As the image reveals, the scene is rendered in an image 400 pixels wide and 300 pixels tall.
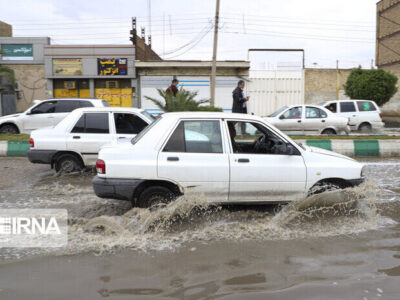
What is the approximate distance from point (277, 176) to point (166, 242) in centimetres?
174

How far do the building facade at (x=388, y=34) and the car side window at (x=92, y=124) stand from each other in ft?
123

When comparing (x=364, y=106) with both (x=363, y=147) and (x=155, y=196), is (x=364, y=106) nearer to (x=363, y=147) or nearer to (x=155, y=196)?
(x=363, y=147)

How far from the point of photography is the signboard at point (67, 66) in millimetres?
25641

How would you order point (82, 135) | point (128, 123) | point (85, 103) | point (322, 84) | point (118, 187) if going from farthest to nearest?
point (322, 84)
point (85, 103)
point (128, 123)
point (82, 135)
point (118, 187)

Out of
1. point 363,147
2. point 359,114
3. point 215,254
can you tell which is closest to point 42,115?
point 363,147

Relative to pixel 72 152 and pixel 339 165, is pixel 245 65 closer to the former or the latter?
pixel 72 152

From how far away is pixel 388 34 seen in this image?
4138 centimetres

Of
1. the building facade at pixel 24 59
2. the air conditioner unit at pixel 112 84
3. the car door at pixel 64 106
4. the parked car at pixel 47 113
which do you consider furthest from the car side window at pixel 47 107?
the building facade at pixel 24 59

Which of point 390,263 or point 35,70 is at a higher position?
point 35,70

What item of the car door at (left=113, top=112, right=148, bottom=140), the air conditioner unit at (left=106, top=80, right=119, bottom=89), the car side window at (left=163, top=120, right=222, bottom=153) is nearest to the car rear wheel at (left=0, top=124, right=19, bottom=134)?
the car door at (left=113, top=112, right=148, bottom=140)

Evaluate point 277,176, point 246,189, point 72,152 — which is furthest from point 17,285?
point 72,152

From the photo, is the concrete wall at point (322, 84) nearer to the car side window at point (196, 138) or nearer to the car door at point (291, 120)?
the car door at point (291, 120)

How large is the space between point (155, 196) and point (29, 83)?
78.7 feet

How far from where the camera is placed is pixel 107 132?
831 centimetres
